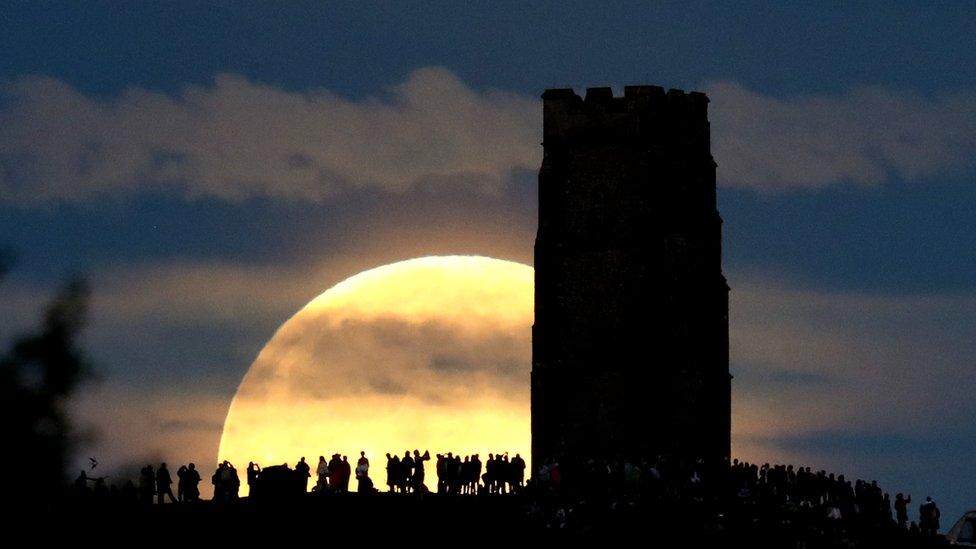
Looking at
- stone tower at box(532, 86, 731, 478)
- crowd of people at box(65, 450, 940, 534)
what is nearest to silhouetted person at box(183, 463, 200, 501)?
crowd of people at box(65, 450, 940, 534)

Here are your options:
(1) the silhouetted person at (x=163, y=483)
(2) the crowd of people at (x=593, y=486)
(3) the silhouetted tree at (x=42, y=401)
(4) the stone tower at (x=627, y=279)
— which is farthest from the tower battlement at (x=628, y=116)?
(3) the silhouetted tree at (x=42, y=401)

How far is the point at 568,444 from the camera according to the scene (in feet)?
278

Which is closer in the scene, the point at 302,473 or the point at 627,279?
the point at 302,473

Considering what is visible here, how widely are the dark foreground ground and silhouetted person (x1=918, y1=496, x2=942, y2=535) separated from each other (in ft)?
12.0

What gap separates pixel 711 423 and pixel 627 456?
4.12 metres

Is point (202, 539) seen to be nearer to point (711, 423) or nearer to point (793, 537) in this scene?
point (793, 537)

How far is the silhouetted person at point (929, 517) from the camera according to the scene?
69688 millimetres

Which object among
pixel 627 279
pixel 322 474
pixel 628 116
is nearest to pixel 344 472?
pixel 322 474

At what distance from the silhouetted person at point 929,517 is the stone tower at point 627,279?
14.5m

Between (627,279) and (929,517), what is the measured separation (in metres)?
18.4

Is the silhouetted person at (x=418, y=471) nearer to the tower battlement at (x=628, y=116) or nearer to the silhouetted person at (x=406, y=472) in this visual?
the silhouetted person at (x=406, y=472)

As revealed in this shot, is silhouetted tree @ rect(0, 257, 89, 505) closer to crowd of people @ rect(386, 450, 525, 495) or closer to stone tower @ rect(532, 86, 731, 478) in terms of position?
crowd of people @ rect(386, 450, 525, 495)

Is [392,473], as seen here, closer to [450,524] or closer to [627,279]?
[450,524]

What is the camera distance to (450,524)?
63.8 m
